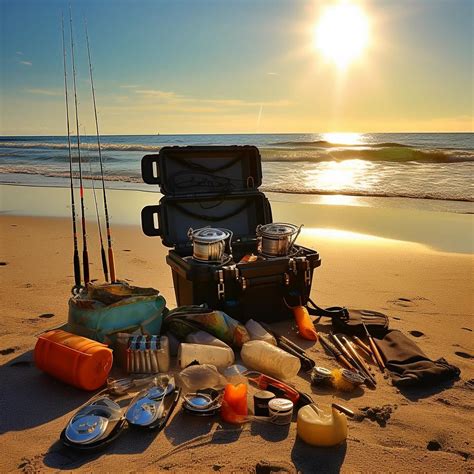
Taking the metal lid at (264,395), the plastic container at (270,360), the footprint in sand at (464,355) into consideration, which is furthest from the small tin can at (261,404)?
the footprint in sand at (464,355)

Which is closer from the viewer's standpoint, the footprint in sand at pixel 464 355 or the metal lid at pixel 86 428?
the metal lid at pixel 86 428

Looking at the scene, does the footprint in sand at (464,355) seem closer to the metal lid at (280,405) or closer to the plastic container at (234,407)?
the metal lid at (280,405)

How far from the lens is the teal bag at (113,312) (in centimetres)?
390

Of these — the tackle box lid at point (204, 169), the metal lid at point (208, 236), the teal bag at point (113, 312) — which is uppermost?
the tackle box lid at point (204, 169)

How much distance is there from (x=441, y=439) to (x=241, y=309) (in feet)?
7.03

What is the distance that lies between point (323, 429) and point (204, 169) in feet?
11.4

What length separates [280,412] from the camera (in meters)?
→ 3.02

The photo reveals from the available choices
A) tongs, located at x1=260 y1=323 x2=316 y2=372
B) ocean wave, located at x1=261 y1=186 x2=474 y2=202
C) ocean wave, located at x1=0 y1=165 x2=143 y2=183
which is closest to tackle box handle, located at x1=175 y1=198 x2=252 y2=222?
tongs, located at x1=260 y1=323 x2=316 y2=372

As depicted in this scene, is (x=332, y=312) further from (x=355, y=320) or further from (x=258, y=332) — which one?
(x=258, y=332)

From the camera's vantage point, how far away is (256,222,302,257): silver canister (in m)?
4.76

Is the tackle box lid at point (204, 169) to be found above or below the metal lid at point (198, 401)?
above

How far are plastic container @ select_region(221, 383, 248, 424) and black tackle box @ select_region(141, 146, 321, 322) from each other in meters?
1.41

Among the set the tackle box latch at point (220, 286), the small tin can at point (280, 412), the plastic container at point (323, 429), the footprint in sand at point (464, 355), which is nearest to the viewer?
the plastic container at point (323, 429)

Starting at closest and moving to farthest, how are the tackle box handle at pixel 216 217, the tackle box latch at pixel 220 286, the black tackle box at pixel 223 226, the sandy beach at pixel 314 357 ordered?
the sandy beach at pixel 314 357 < the tackle box latch at pixel 220 286 < the black tackle box at pixel 223 226 < the tackle box handle at pixel 216 217
